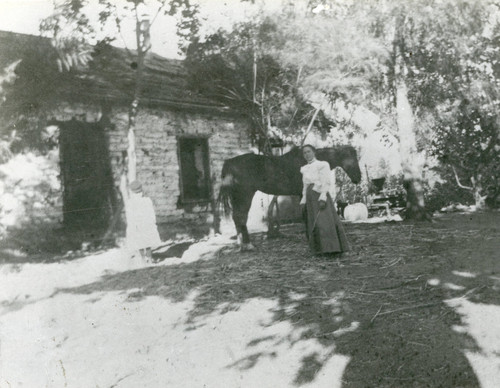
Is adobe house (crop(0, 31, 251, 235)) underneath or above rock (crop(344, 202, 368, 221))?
above

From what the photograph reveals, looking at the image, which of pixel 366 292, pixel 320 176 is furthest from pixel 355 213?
pixel 366 292

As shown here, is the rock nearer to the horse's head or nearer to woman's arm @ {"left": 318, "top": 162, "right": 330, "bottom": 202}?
the horse's head

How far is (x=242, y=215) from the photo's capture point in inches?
315

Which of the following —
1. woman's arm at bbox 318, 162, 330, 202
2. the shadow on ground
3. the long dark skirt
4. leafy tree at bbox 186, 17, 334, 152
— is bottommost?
the shadow on ground

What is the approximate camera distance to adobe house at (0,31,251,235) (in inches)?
312

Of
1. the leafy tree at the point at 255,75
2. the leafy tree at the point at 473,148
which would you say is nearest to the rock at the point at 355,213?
the leafy tree at the point at 473,148

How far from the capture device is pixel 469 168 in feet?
50.1

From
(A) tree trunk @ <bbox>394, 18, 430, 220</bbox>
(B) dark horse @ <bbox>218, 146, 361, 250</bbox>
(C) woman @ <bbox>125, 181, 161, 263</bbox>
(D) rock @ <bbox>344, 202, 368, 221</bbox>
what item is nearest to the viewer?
(C) woman @ <bbox>125, 181, 161, 263</bbox>

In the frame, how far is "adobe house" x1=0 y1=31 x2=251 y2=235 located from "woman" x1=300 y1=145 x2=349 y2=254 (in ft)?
12.7

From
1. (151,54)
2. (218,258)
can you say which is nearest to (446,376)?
(218,258)

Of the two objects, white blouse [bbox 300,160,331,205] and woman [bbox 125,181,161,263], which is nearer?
white blouse [bbox 300,160,331,205]

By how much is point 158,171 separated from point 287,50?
148 inches

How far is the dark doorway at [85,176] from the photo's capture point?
8.56m

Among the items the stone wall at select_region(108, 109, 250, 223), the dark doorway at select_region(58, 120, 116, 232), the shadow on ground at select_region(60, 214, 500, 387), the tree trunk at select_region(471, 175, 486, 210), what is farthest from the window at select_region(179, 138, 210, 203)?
the tree trunk at select_region(471, 175, 486, 210)
